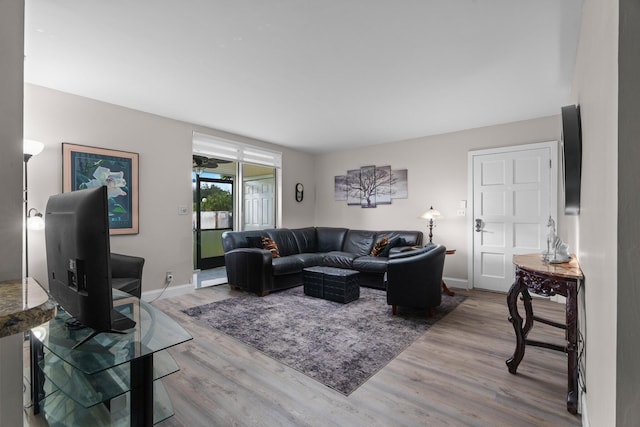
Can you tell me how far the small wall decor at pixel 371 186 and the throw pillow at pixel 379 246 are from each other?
2.95 ft

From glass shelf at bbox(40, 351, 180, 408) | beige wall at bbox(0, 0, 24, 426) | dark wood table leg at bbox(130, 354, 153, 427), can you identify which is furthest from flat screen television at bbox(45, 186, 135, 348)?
glass shelf at bbox(40, 351, 180, 408)

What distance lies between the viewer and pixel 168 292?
4.09 m

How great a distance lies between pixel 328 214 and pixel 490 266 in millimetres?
3172

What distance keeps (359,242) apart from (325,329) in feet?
8.74

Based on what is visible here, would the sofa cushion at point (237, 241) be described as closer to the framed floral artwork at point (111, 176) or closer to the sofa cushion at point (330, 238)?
the framed floral artwork at point (111, 176)

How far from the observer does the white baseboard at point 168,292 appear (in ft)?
12.8

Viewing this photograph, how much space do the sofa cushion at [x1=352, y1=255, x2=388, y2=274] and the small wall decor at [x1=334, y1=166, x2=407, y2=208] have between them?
1.34m

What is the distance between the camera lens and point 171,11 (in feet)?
6.49

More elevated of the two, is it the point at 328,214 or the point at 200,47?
the point at 200,47

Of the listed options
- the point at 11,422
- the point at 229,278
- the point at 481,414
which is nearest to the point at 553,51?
the point at 481,414

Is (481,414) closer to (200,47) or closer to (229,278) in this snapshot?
(200,47)

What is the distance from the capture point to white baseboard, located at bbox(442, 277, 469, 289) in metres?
4.68

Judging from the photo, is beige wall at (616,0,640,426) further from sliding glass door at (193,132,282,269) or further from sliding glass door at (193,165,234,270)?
sliding glass door at (193,165,234,270)

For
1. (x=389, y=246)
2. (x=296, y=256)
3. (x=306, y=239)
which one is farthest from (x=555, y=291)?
(x=306, y=239)
